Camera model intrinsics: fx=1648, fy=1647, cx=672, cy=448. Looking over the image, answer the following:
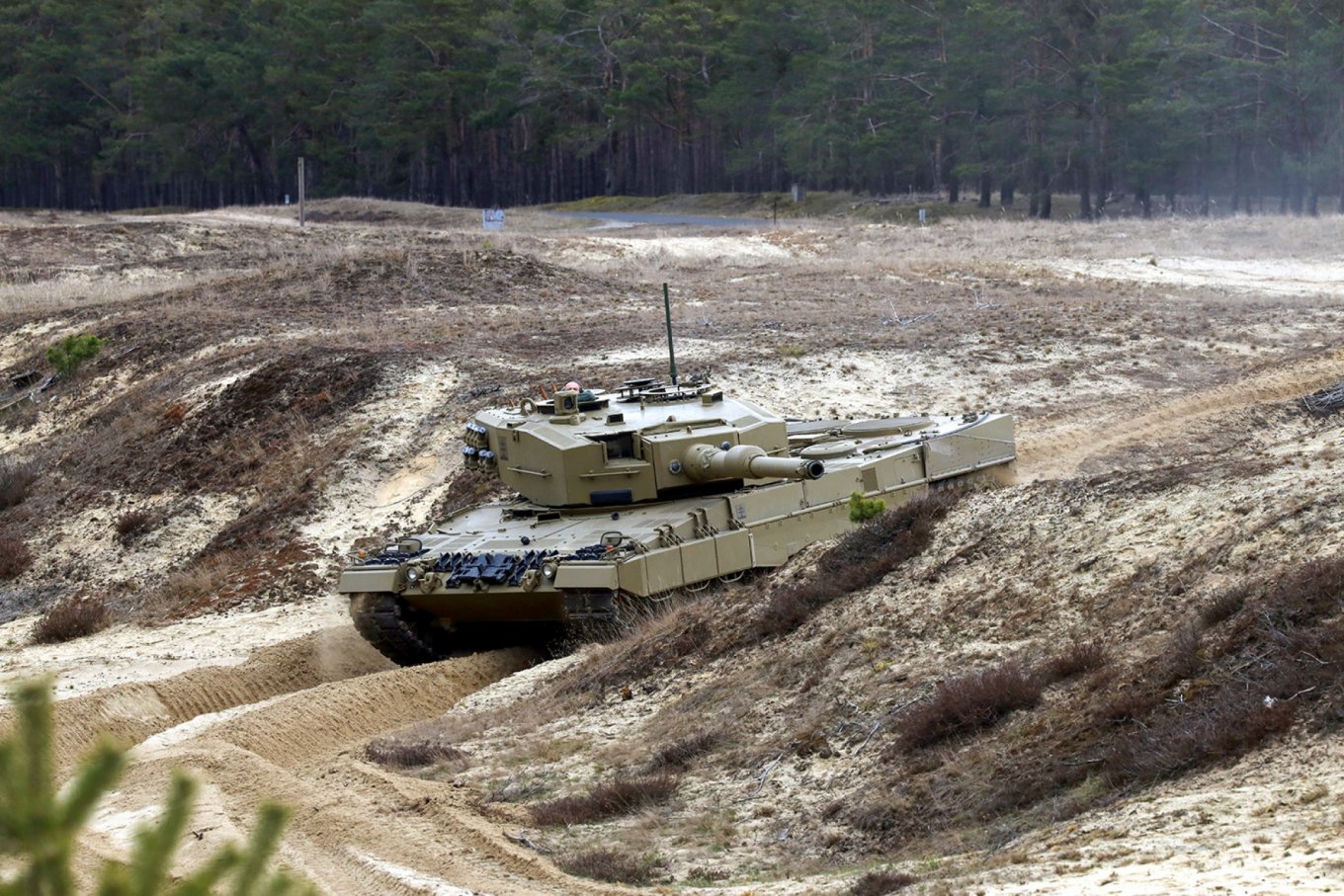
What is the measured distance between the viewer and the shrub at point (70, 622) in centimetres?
1820

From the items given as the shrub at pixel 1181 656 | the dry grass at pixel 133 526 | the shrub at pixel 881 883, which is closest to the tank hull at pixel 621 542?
the shrub at pixel 1181 656

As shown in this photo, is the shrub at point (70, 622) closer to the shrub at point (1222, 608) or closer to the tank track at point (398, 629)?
the tank track at point (398, 629)

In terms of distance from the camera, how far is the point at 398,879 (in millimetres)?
8766

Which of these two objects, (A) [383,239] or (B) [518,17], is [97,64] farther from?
(A) [383,239]

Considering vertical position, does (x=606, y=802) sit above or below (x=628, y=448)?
below

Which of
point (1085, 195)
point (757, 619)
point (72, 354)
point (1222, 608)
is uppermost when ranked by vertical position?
point (1085, 195)

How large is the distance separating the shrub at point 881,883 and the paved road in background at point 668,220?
48.6m

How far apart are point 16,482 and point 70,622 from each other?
7642 mm

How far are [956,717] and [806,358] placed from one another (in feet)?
54.6

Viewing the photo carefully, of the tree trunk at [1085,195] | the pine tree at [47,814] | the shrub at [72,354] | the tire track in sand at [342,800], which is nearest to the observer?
the pine tree at [47,814]

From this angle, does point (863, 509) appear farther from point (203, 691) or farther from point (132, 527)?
point (132, 527)

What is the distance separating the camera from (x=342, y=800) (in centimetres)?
1027

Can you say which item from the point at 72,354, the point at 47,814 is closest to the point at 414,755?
the point at 47,814

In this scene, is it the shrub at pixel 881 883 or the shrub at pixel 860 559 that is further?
the shrub at pixel 860 559
